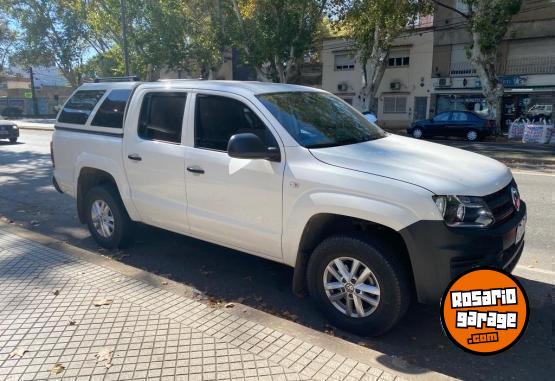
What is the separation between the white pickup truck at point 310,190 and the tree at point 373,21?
1840 centimetres

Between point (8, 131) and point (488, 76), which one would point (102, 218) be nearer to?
point (8, 131)

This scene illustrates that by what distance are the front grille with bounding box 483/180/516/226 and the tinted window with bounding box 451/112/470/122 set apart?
19667 mm

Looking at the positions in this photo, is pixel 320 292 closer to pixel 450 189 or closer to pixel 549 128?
pixel 450 189

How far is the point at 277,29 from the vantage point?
81.3 feet

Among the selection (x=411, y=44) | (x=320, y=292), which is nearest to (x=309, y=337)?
(x=320, y=292)

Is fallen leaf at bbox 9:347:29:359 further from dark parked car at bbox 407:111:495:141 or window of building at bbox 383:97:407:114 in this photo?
window of building at bbox 383:97:407:114

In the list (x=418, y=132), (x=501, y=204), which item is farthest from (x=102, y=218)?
(x=418, y=132)

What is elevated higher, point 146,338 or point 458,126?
point 458,126

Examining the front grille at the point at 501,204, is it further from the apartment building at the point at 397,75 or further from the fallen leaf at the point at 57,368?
the apartment building at the point at 397,75

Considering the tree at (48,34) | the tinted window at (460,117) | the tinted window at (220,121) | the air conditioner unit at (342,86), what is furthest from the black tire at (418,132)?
the tree at (48,34)

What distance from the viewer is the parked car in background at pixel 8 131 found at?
61.7 ft

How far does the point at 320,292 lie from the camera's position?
3.58 meters

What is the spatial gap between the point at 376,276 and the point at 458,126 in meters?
20.4

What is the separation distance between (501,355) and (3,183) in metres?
10.2
